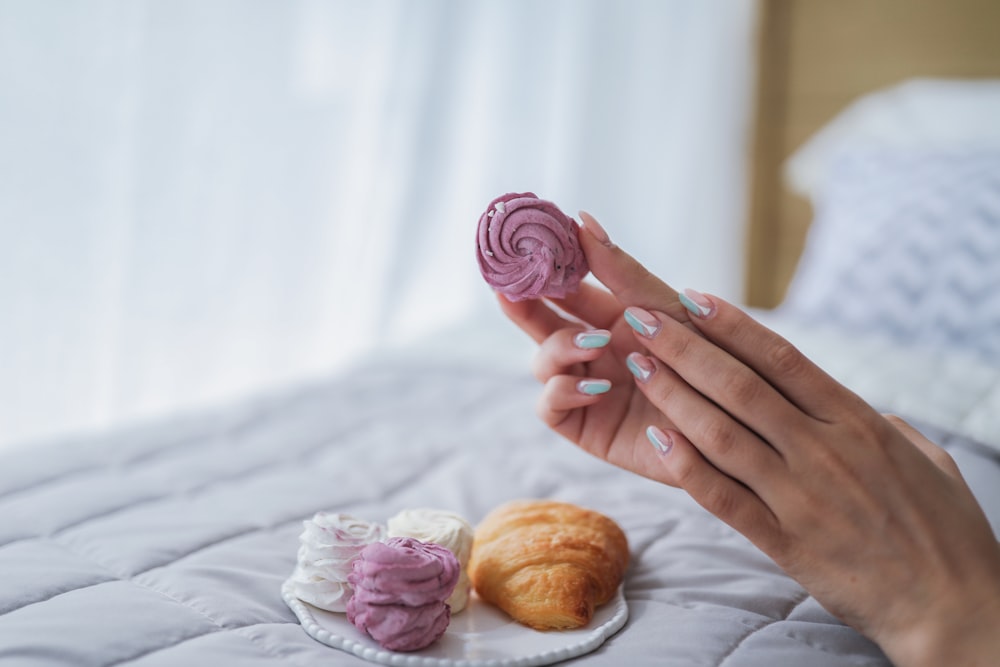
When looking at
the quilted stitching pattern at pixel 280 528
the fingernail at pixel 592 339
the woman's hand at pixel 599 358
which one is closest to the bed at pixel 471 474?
the quilted stitching pattern at pixel 280 528

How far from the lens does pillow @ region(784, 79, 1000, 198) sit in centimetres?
210

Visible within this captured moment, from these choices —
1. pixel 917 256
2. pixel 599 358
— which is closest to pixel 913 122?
pixel 917 256

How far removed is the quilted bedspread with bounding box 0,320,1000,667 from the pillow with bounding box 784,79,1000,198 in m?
0.94

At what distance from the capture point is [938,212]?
1730 mm

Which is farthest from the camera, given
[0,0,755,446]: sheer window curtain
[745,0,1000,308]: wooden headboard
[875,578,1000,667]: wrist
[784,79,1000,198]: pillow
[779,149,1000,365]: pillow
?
[745,0,1000,308]: wooden headboard

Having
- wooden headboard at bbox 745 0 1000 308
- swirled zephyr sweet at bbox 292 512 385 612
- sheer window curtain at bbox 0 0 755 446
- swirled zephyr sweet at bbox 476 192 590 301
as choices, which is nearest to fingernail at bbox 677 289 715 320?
swirled zephyr sweet at bbox 476 192 590 301

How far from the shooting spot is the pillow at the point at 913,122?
2.10 metres

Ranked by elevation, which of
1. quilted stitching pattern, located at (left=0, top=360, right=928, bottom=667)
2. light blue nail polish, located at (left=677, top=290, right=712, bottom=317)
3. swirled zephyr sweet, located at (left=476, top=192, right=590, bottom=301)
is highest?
swirled zephyr sweet, located at (left=476, top=192, right=590, bottom=301)

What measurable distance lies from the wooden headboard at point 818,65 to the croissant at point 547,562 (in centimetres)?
209

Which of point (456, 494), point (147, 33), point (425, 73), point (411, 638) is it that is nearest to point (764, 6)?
point (425, 73)

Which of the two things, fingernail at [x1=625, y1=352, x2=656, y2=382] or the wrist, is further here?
fingernail at [x1=625, y1=352, x2=656, y2=382]

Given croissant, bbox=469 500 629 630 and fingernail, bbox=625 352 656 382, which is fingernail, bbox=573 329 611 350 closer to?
fingernail, bbox=625 352 656 382

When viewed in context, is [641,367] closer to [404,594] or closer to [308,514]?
[404,594]

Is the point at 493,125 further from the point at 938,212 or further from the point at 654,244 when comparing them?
the point at 938,212
